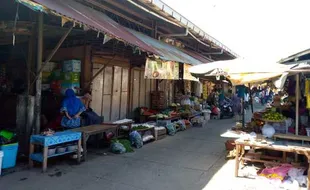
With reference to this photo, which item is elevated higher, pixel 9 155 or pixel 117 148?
pixel 9 155

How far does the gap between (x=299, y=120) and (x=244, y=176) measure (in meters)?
2.37

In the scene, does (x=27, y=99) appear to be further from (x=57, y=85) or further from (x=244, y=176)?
(x=244, y=176)

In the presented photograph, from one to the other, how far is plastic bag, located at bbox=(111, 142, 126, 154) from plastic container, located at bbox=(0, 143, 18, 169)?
2.47 m

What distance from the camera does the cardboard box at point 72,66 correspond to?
8.31 metres

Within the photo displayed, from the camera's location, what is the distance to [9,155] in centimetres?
545

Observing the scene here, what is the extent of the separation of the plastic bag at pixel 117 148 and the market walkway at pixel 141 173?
0.20 meters

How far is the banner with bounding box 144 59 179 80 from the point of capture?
7.93 metres

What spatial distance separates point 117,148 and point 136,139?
3.00ft

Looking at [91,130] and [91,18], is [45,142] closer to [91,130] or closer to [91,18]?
[91,130]

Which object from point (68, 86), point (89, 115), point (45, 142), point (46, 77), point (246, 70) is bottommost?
point (45, 142)

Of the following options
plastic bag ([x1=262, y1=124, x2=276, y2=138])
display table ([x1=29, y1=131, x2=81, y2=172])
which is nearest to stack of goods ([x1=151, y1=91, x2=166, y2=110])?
plastic bag ([x1=262, y1=124, x2=276, y2=138])

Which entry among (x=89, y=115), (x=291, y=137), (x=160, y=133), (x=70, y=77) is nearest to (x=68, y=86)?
(x=70, y=77)

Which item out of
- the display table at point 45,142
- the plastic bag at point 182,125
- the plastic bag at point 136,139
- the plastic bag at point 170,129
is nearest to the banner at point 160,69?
the plastic bag at point 136,139

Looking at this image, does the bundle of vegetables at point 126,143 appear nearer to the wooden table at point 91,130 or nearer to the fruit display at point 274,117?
the wooden table at point 91,130
